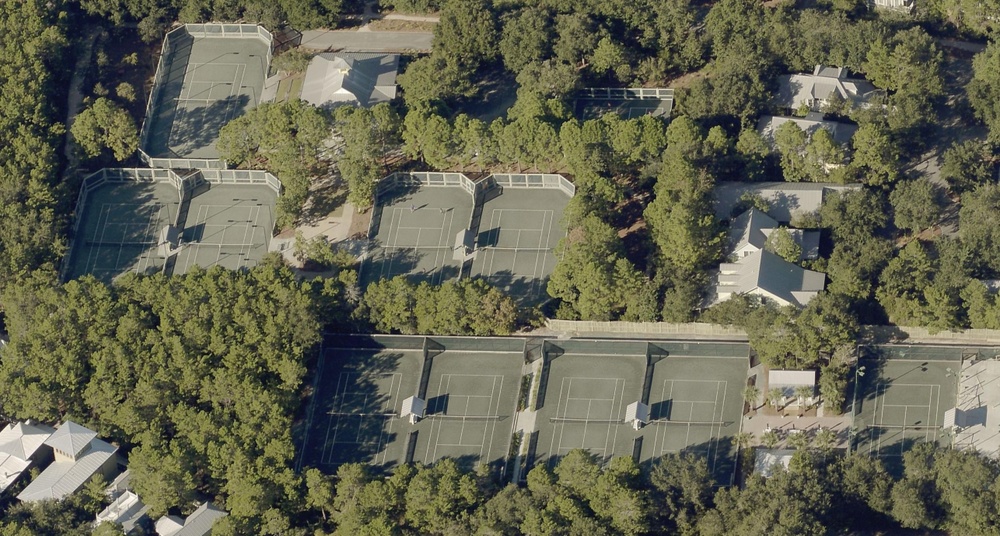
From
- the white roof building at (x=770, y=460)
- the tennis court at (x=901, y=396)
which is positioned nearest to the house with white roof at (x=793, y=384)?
the tennis court at (x=901, y=396)

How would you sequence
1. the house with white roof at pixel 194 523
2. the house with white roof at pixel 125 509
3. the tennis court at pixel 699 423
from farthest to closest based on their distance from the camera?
the tennis court at pixel 699 423 → the house with white roof at pixel 125 509 → the house with white roof at pixel 194 523

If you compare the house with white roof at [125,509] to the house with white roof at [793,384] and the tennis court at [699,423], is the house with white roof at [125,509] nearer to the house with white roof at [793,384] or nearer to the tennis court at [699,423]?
the tennis court at [699,423]

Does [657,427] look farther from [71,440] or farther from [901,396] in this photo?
[71,440]

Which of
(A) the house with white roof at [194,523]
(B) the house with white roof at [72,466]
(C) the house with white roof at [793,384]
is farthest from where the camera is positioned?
(B) the house with white roof at [72,466]

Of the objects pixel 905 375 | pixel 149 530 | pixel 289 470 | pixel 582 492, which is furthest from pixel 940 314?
pixel 149 530

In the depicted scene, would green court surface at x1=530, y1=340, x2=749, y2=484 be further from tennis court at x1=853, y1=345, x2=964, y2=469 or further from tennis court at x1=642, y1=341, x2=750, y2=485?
tennis court at x1=853, y1=345, x2=964, y2=469

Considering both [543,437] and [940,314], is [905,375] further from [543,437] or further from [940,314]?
[543,437]
